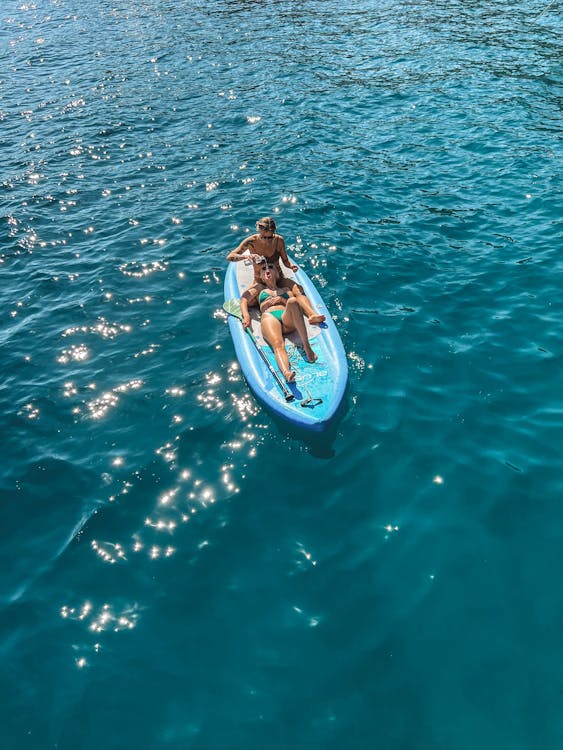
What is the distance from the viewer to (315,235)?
15.1 metres

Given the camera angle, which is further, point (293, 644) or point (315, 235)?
point (315, 235)

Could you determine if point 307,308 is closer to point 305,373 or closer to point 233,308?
point 305,373

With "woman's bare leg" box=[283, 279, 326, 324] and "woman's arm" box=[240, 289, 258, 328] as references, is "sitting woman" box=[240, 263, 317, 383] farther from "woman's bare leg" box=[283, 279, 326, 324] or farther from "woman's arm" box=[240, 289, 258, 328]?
"woman's bare leg" box=[283, 279, 326, 324]

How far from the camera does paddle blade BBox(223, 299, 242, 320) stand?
39.8 ft

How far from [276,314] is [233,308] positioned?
1.34 m

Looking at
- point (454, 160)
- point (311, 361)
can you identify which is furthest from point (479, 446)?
point (454, 160)

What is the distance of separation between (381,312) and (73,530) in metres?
7.68

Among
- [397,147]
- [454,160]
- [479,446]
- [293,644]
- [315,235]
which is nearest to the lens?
[293,644]

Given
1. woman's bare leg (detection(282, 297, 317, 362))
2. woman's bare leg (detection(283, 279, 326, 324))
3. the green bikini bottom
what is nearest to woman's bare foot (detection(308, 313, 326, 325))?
woman's bare leg (detection(283, 279, 326, 324))

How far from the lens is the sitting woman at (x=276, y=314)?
10562mm

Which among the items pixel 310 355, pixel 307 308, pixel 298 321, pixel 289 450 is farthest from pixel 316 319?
pixel 289 450

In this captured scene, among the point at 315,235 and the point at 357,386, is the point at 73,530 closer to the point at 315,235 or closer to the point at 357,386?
the point at 357,386

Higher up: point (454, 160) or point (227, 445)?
point (454, 160)

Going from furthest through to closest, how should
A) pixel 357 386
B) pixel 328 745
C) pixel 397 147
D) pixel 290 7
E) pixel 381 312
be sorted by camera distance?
pixel 290 7 < pixel 397 147 < pixel 381 312 < pixel 357 386 < pixel 328 745
